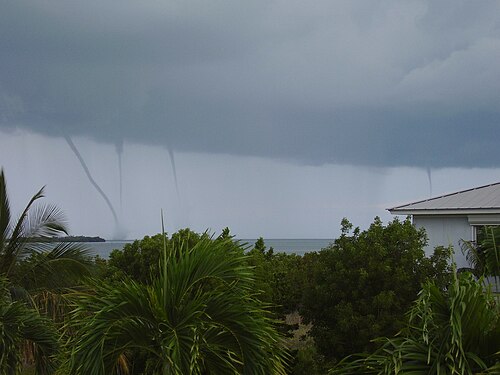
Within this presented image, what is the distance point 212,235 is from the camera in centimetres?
724

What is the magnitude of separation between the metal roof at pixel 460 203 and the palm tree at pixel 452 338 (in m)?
11.0

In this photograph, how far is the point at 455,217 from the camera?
1688 centimetres

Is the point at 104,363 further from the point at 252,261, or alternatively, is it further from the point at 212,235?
the point at 252,261

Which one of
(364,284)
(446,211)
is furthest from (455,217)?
(364,284)

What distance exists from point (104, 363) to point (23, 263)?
6623 millimetres

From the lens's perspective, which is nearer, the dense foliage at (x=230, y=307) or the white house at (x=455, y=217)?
the dense foliage at (x=230, y=307)

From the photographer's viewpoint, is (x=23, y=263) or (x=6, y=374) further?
(x=23, y=263)

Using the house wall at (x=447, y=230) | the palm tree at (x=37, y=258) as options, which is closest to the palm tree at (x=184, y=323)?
the palm tree at (x=37, y=258)

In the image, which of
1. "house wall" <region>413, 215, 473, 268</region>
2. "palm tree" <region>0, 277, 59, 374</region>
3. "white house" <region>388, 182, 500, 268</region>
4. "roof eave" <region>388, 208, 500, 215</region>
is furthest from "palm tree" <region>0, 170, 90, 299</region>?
"house wall" <region>413, 215, 473, 268</region>

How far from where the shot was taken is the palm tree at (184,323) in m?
6.32

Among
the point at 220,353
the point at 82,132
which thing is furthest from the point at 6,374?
the point at 82,132

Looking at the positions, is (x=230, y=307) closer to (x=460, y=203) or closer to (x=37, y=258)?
(x=37, y=258)

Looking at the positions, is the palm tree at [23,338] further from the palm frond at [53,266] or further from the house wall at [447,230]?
the house wall at [447,230]

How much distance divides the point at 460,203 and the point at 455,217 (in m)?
0.53
